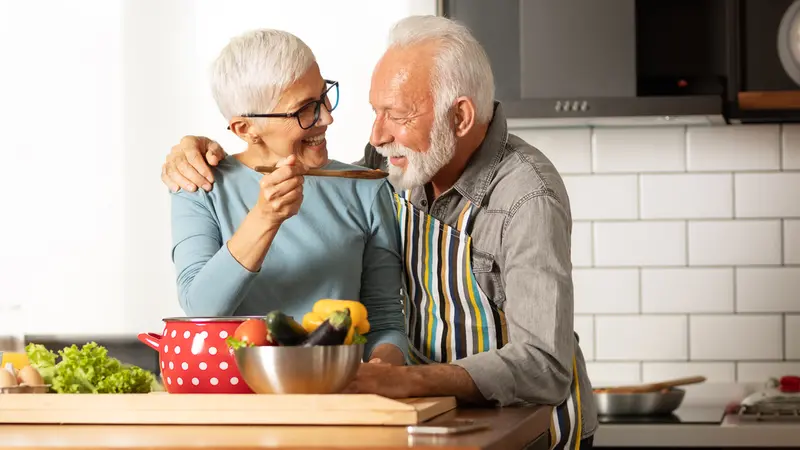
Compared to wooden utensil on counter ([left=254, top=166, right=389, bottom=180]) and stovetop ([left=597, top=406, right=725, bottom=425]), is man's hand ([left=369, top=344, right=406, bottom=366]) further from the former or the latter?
stovetop ([left=597, top=406, right=725, bottom=425])

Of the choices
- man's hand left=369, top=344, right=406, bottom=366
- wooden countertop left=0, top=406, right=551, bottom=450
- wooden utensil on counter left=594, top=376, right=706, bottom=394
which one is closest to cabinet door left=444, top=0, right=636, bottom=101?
wooden utensil on counter left=594, top=376, right=706, bottom=394

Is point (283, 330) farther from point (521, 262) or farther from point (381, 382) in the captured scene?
point (521, 262)

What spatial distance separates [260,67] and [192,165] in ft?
0.68

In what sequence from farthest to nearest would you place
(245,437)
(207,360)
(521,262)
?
1. (521,262)
2. (207,360)
3. (245,437)

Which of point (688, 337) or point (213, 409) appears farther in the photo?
point (688, 337)

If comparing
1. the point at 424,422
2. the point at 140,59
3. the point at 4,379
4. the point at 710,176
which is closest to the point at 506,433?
the point at 424,422

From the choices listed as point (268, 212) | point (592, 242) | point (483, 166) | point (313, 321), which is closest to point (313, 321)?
point (313, 321)

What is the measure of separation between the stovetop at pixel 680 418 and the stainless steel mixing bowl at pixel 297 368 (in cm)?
149

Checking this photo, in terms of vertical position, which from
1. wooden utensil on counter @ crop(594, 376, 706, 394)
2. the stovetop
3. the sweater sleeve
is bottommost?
the stovetop

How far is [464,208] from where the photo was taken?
1.94 metres

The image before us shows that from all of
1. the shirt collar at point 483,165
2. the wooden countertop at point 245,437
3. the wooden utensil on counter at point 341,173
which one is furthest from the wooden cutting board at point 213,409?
the shirt collar at point 483,165

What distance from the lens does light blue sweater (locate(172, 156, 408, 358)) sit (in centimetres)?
183

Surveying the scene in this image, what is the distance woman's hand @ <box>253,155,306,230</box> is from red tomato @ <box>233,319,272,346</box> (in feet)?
1.04

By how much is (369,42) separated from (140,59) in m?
0.72
